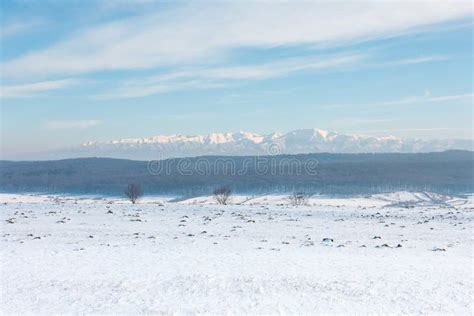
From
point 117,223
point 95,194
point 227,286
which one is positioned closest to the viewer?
point 227,286

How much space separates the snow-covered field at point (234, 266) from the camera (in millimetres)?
12133

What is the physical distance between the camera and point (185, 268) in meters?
15.4

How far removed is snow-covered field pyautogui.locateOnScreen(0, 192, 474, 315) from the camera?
1213cm

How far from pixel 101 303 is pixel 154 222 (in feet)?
50.5

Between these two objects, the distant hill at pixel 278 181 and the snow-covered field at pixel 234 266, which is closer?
the snow-covered field at pixel 234 266

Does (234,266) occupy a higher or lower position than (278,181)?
higher

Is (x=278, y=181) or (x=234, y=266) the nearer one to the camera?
(x=234, y=266)

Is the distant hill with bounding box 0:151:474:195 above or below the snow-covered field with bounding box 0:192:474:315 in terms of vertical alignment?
below

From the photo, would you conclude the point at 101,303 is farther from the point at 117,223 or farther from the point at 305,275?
the point at 117,223

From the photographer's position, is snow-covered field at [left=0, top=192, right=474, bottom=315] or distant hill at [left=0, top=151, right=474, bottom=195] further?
distant hill at [left=0, top=151, right=474, bottom=195]

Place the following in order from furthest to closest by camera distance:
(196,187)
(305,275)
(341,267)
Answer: (196,187) < (341,267) < (305,275)

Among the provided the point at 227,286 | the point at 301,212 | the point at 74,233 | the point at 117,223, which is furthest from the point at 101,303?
the point at 301,212

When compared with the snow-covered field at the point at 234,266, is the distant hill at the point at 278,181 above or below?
below

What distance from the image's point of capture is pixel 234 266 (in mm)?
15633
